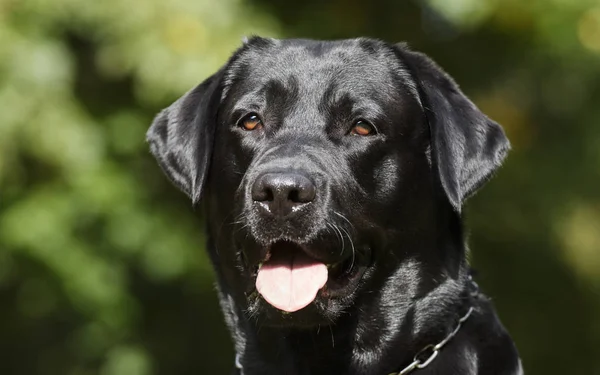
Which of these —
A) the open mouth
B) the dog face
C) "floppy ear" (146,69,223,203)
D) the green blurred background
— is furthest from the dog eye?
the green blurred background

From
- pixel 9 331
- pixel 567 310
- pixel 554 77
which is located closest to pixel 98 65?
pixel 9 331

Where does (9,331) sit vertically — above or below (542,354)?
above

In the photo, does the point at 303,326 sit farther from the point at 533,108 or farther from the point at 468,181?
the point at 533,108

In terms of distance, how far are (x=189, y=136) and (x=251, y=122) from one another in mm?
329

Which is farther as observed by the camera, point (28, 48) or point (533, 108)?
point (533, 108)

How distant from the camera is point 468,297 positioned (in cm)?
383

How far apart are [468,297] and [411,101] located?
778 mm

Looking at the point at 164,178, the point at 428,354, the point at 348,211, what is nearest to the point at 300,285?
the point at 348,211

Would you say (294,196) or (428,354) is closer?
(294,196)

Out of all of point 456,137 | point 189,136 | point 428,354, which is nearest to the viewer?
point 428,354

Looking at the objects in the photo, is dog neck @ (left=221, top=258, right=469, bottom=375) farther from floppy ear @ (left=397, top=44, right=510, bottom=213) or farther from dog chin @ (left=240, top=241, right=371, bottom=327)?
floppy ear @ (left=397, top=44, right=510, bottom=213)

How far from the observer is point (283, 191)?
3367mm

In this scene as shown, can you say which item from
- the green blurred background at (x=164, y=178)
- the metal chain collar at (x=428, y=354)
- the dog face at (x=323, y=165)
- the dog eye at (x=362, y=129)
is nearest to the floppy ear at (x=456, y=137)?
the dog face at (x=323, y=165)

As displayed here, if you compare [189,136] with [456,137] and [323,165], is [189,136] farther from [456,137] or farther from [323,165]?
[456,137]
